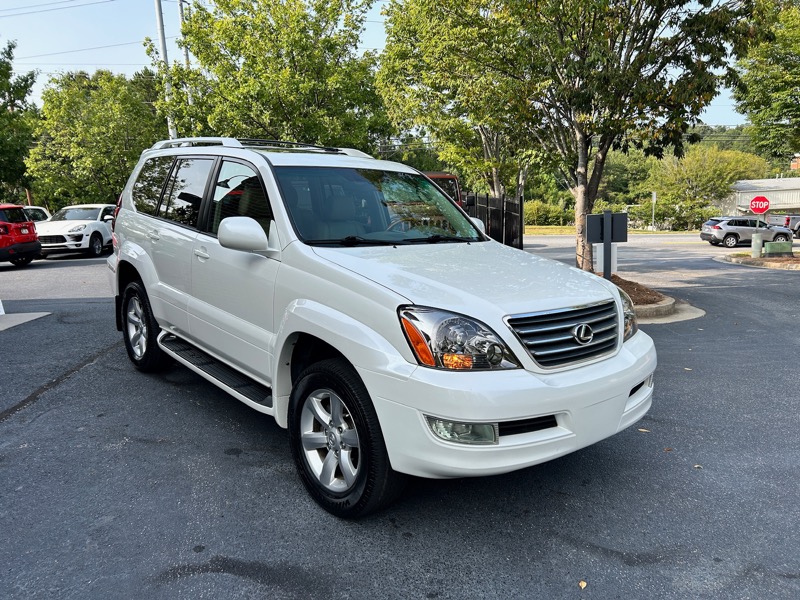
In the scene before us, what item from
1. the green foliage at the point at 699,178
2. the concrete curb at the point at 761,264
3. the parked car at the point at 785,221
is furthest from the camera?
the green foliage at the point at 699,178

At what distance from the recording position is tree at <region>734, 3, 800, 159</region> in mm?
18875

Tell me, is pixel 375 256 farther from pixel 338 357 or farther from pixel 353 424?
pixel 353 424

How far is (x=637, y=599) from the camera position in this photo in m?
2.49

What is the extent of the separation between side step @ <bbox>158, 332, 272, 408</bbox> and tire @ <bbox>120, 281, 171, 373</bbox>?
0.95ft

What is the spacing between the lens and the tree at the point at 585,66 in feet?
28.8

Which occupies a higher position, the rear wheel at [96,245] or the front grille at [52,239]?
the front grille at [52,239]

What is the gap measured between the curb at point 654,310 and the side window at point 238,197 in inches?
251

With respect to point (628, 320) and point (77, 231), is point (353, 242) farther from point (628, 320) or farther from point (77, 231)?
point (77, 231)

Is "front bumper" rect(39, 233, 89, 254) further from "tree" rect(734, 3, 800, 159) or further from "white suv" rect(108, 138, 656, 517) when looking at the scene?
"tree" rect(734, 3, 800, 159)

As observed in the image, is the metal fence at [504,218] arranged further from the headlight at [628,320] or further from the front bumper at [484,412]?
the front bumper at [484,412]

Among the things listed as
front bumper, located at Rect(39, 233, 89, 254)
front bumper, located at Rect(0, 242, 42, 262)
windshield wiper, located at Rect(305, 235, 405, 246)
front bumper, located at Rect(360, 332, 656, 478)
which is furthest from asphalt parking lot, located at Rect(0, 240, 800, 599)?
front bumper, located at Rect(39, 233, 89, 254)

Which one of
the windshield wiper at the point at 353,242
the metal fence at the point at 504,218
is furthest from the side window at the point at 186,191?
the metal fence at the point at 504,218

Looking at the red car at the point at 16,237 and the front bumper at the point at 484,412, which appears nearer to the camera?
the front bumper at the point at 484,412

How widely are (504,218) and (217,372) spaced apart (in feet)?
42.5
